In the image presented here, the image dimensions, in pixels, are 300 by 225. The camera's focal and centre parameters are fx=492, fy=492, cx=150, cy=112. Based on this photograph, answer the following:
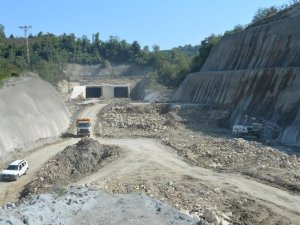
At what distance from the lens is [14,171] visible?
2967 centimetres

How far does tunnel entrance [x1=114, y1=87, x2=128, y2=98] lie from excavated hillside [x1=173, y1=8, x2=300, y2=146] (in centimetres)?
4067

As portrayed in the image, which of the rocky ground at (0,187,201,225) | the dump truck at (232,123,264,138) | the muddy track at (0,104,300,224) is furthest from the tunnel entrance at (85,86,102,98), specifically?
the rocky ground at (0,187,201,225)

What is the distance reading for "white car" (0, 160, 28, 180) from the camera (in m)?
29.3

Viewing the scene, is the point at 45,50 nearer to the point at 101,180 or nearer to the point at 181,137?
the point at 181,137

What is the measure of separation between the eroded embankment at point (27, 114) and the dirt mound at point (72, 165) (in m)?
5.25

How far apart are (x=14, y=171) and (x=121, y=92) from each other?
95.0m

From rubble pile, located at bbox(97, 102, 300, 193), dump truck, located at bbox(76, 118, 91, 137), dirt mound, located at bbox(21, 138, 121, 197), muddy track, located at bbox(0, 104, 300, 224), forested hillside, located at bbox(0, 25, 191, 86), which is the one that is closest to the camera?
muddy track, located at bbox(0, 104, 300, 224)

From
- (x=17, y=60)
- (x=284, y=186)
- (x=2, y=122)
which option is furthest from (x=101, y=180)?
(x=17, y=60)

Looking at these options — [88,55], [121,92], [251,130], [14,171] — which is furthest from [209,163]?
[88,55]

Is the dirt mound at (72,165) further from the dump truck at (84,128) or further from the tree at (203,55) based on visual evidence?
the tree at (203,55)

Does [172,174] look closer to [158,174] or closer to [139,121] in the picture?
[158,174]

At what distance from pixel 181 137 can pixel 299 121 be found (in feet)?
34.5

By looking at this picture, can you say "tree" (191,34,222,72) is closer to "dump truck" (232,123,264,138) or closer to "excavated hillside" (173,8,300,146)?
"excavated hillside" (173,8,300,146)

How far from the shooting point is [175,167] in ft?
100
